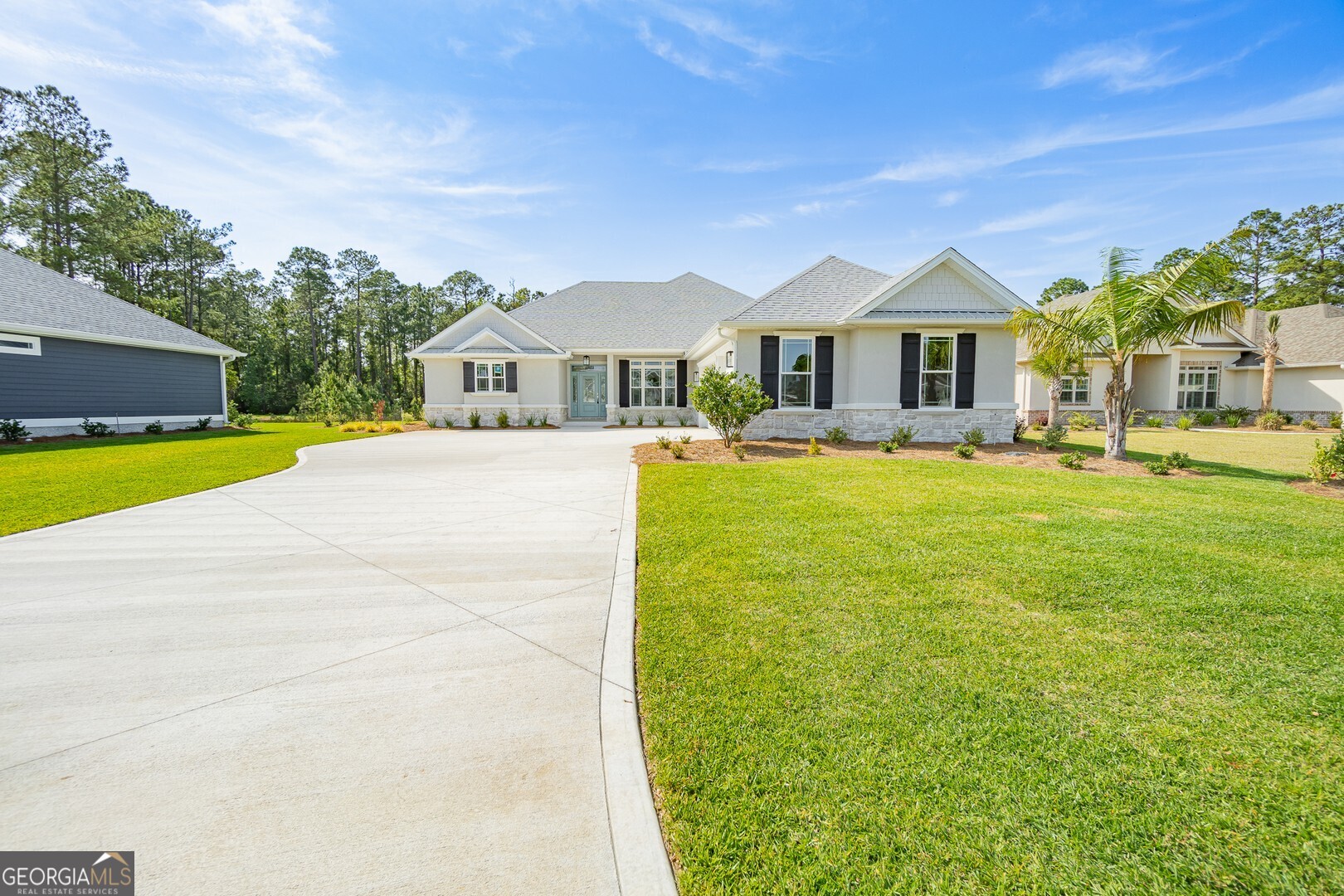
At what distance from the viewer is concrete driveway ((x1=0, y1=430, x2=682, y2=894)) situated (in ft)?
A: 6.01

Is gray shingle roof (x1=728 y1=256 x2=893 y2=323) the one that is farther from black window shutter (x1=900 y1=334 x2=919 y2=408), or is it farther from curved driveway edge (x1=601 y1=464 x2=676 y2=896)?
curved driveway edge (x1=601 y1=464 x2=676 y2=896)

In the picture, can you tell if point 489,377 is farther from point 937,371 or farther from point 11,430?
point 937,371

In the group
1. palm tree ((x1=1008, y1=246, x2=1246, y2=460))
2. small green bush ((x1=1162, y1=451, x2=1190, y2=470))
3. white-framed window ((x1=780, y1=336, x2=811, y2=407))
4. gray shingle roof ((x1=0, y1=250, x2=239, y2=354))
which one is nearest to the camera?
small green bush ((x1=1162, y1=451, x2=1190, y2=470))

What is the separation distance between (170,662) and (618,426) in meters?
18.4

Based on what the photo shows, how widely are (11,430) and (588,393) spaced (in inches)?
701

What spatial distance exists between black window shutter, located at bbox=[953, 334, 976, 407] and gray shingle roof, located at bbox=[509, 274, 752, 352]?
1018 centimetres

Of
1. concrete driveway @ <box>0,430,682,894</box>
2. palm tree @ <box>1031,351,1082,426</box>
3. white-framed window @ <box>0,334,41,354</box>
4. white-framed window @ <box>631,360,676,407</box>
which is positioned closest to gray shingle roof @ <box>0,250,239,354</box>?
white-framed window @ <box>0,334,41,354</box>

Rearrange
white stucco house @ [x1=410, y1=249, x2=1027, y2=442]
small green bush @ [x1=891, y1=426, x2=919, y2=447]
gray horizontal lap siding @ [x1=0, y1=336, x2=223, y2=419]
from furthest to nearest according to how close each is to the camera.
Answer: gray horizontal lap siding @ [x1=0, y1=336, x2=223, y2=419], white stucco house @ [x1=410, y1=249, x2=1027, y2=442], small green bush @ [x1=891, y1=426, x2=919, y2=447]

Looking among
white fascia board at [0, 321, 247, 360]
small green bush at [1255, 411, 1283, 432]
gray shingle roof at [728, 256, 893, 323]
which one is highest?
gray shingle roof at [728, 256, 893, 323]

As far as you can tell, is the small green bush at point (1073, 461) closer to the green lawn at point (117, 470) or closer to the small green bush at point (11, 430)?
the green lawn at point (117, 470)

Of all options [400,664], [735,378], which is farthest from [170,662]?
[735,378]

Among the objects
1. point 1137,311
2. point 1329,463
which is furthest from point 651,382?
point 1329,463

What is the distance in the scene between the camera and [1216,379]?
2356 centimetres

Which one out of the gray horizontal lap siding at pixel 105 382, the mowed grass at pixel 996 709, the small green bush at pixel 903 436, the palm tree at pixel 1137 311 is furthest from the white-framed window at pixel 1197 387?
the gray horizontal lap siding at pixel 105 382
